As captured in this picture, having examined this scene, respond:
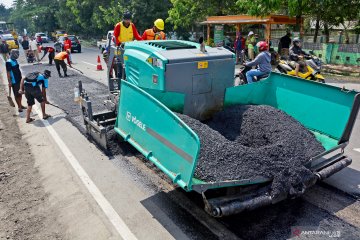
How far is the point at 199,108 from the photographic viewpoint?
5488 mm

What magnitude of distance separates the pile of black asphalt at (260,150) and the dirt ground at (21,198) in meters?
2.12

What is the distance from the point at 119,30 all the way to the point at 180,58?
2517 mm

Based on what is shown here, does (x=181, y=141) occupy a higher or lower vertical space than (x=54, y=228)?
higher

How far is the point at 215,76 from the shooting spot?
18.0 feet

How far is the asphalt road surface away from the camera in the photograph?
3.82m

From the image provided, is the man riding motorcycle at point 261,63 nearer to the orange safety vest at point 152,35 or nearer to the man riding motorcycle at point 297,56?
the man riding motorcycle at point 297,56

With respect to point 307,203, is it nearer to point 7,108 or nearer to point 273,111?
point 273,111

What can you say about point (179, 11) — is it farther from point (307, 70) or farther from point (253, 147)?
point (253, 147)

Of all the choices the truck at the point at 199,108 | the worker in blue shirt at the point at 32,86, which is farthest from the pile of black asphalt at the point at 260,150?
the worker in blue shirt at the point at 32,86

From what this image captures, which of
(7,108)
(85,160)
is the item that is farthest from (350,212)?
(7,108)

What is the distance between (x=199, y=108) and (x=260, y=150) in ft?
5.21

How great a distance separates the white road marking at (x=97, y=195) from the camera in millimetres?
3904

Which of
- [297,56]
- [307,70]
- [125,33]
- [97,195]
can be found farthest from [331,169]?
[297,56]

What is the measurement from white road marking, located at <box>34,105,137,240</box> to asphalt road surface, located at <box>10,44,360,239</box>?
0.20 ft
